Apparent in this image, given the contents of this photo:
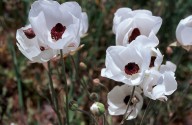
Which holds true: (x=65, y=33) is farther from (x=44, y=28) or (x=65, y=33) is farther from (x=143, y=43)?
(x=143, y=43)

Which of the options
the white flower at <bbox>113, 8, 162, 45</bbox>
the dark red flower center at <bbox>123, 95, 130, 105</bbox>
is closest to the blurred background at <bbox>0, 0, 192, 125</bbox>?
the dark red flower center at <bbox>123, 95, 130, 105</bbox>

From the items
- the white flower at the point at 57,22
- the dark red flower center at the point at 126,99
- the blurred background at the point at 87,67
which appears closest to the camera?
the white flower at the point at 57,22

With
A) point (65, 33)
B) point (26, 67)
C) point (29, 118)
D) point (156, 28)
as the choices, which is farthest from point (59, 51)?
point (26, 67)

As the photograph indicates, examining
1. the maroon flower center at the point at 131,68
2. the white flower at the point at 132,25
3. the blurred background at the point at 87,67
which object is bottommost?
the blurred background at the point at 87,67

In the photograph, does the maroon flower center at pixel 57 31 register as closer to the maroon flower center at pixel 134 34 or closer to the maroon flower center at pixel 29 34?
the maroon flower center at pixel 29 34

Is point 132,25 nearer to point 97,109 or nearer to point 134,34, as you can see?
point 134,34

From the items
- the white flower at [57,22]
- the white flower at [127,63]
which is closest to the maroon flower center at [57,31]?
the white flower at [57,22]

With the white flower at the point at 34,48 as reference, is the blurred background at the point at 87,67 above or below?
below
